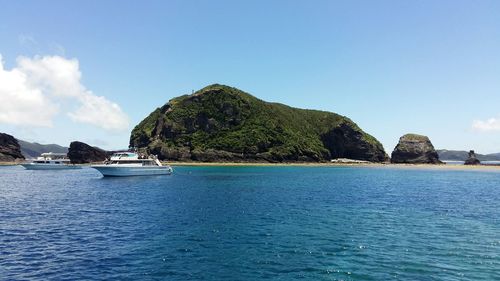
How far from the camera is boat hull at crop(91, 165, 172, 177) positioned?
103688 millimetres

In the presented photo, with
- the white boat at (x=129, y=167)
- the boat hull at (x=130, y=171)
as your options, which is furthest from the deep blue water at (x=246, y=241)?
the white boat at (x=129, y=167)

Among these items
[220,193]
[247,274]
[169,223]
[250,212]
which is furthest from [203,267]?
[220,193]

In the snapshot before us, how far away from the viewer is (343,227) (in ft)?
116

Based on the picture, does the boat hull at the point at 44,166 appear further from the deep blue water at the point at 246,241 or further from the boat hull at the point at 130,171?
the deep blue water at the point at 246,241

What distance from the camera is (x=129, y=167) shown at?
107 m

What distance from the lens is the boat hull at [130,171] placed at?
4082 inches

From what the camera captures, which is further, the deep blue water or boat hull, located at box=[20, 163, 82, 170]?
boat hull, located at box=[20, 163, 82, 170]

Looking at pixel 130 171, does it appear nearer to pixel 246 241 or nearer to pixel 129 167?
pixel 129 167

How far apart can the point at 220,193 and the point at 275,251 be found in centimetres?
3957

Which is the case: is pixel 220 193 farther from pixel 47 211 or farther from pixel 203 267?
pixel 203 267

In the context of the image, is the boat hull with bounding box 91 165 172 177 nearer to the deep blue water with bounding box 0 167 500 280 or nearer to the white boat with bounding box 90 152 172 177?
the white boat with bounding box 90 152 172 177

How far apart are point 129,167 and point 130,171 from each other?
188 cm

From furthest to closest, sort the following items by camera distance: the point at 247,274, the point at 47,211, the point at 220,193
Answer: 1. the point at 220,193
2. the point at 47,211
3. the point at 247,274

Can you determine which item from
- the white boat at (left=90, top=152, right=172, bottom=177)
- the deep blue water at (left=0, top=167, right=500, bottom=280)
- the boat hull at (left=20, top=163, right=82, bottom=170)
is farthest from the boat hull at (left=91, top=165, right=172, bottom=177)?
the boat hull at (left=20, top=163, right=82, bottom=170)
